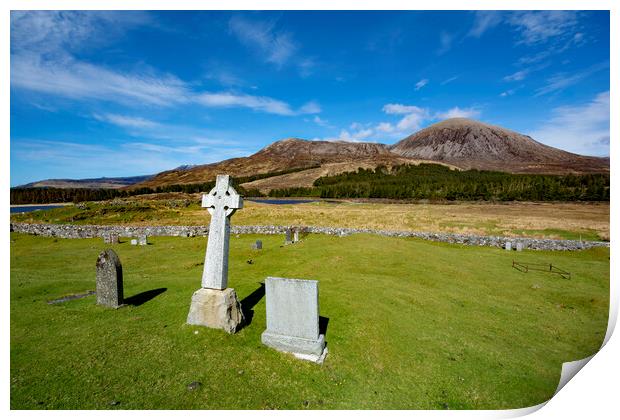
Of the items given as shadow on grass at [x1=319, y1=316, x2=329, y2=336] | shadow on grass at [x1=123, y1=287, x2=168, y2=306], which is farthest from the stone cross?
shadow on grass at [x1=123, y1=287, x2=168, y2=306]

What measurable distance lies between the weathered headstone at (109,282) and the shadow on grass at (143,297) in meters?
0.61

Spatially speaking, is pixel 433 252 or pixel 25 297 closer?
pixel 25 297

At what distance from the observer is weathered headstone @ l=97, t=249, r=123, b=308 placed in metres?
11.2

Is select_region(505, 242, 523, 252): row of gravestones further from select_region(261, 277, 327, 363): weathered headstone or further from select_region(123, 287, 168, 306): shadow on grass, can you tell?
select_region(123, 287, 168, 306): shadow on grass

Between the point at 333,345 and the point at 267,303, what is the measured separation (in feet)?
7.70

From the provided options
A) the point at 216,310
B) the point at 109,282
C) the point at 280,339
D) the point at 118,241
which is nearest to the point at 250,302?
the point at 216,310

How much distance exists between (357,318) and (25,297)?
13.7 m

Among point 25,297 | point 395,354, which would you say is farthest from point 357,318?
point 25,297

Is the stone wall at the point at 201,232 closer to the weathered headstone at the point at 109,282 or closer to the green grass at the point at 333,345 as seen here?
the green grass at the point at 333,345

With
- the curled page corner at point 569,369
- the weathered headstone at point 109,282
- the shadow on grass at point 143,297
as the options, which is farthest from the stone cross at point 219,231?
the curled page corner at point 569,369

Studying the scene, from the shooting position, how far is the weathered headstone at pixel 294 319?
8547 millimetres
